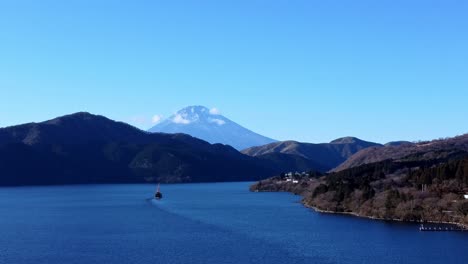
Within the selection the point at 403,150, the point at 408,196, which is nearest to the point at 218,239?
the point at 408,196

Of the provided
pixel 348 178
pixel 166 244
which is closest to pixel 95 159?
pixel 348 178

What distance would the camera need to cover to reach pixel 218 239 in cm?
Result: 4809

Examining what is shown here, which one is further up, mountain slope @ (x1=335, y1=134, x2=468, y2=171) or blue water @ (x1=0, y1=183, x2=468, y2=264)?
mountain slope @ (x1=335, y1=134, x2=468, y2=171)

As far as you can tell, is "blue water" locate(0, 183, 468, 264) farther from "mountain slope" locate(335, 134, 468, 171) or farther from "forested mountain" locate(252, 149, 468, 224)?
"mountain slope" locate(335, 134, 468, 171)

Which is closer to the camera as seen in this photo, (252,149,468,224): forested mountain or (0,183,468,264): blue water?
(0,183,468,264): blue water

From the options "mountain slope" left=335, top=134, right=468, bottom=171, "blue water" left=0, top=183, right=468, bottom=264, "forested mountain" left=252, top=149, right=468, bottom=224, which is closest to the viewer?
"blue water" left=0, top=183, right=468, bottom=264

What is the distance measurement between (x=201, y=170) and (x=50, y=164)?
141 ft

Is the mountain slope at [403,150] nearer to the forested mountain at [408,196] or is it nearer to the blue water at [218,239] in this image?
the forested mountain at [408,196]

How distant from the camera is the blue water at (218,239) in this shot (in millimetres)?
40594

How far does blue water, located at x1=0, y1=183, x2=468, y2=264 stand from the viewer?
40.6m

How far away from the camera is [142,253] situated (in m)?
42.1

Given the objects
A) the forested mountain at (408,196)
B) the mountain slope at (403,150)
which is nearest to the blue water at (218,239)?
the forested mountain at (408,196)

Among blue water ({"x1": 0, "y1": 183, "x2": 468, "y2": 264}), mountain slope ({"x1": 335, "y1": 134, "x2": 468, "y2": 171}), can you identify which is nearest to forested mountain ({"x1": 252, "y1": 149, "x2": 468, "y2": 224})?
blue water ({"x1": 0, "y1": 183, "x2": 468, "y2": 264})

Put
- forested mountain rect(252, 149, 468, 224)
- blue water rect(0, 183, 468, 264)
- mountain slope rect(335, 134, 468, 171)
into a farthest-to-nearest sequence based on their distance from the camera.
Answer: mountain slope rect(335, 134, 468, 171) → forested mountain rect(252, 149, 468, 224) → blue water rect(0, 183, 468, 264)
